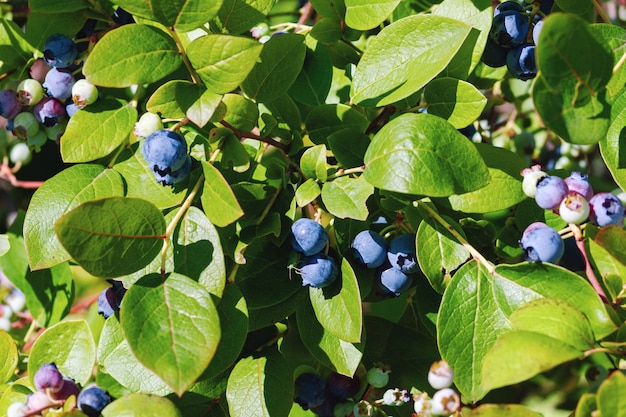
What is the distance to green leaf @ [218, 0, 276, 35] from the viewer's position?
41.7 inches

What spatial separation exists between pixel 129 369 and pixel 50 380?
11 cm

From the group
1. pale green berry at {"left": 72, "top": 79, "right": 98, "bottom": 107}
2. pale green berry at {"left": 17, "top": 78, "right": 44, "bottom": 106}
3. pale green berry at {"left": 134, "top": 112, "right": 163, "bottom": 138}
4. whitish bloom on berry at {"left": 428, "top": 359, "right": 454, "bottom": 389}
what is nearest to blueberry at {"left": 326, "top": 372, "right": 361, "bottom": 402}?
whitish bloom on berry at {"left": 428, "top": 359, "right": 454, "bottom": 389}

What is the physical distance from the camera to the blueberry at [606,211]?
0.99 meters

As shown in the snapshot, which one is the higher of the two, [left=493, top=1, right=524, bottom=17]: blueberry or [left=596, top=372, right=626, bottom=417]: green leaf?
[left=493, top=1, right=524, bottom=17]: blueberry

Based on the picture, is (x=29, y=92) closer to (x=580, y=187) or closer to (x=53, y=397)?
(x=53, y=397)

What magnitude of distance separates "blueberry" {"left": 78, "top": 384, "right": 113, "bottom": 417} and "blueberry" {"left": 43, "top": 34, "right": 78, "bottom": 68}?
580 millimetres

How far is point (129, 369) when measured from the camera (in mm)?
1054

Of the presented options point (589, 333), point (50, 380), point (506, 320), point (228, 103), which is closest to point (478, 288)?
point (506, 320)

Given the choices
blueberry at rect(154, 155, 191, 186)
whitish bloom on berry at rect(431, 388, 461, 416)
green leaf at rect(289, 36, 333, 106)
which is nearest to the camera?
whitish bloom on berry at rect(431, 388, 461, 416)

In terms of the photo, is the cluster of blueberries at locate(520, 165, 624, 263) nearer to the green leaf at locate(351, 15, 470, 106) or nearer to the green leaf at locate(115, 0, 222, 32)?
the green leaf at locate(351, 15, 470, 106)

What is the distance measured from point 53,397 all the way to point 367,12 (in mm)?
789

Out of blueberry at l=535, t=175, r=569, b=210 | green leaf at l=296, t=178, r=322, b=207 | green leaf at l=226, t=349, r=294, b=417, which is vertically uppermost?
blueberry at l=535, t=175, r=569, b=210

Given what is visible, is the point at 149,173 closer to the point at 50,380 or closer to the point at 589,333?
the point at 50,380

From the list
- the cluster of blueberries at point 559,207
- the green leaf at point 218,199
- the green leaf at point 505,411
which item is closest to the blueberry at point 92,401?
the green leaf at point 218,199
